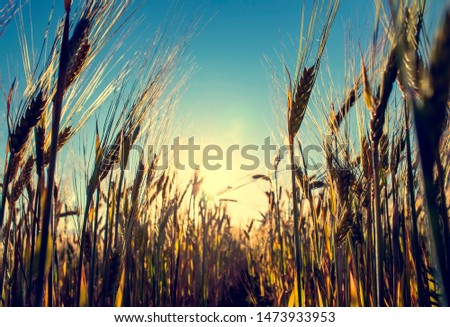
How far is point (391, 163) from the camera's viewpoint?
130 centimetres

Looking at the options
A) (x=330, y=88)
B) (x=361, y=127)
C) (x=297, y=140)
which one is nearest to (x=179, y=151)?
(x=297, y=140)

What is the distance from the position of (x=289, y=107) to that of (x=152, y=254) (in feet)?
4.65

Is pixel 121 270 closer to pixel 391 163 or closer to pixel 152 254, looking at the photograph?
pixel 152 254

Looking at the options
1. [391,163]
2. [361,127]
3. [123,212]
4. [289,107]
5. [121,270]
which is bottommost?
[121,270]

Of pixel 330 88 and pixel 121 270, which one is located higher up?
pixel 330 88

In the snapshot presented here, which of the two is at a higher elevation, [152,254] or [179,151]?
[179,151]

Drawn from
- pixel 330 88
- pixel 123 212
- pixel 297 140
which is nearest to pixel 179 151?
pixel 123 212

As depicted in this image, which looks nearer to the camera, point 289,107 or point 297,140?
point 289,107
